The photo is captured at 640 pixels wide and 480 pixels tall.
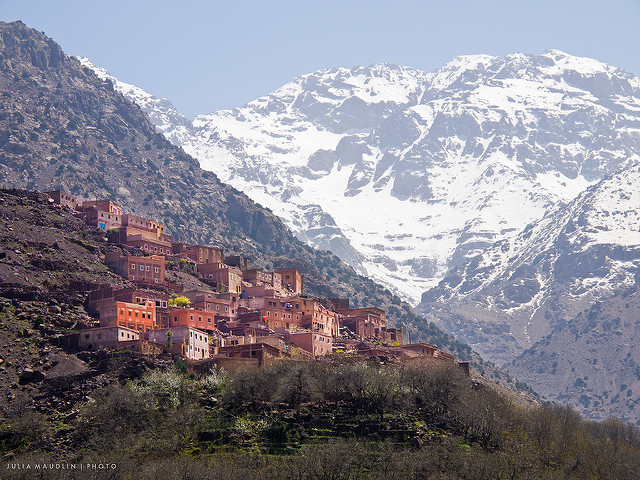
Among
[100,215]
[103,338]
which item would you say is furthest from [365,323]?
[103,338]

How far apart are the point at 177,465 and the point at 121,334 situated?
34.8 metres

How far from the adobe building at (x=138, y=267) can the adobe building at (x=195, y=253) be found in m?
18.0

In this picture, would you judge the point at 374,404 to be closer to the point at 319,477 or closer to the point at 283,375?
the point at 283,375

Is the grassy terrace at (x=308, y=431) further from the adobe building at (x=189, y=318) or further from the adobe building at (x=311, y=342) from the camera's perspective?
the adobe building at (x=311, y=342)

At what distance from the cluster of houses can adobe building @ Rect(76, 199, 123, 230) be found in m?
0.15

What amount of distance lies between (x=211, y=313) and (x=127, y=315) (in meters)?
13.4

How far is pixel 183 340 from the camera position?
131125mm

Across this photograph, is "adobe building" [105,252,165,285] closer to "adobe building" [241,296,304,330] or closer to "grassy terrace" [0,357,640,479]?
"adobe building" [241,296,304,330]

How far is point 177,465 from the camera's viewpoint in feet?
311

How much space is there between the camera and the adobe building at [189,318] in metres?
139

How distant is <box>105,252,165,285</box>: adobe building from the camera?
6186 inches

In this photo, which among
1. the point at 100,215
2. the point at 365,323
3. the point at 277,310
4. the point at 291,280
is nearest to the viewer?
the point at 277,310

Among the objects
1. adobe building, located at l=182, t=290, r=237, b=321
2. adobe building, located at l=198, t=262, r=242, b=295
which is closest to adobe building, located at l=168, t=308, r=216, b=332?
adobe building, located at l=182, t=290, r=237, b=321

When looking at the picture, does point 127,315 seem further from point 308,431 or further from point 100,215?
point 100,215
